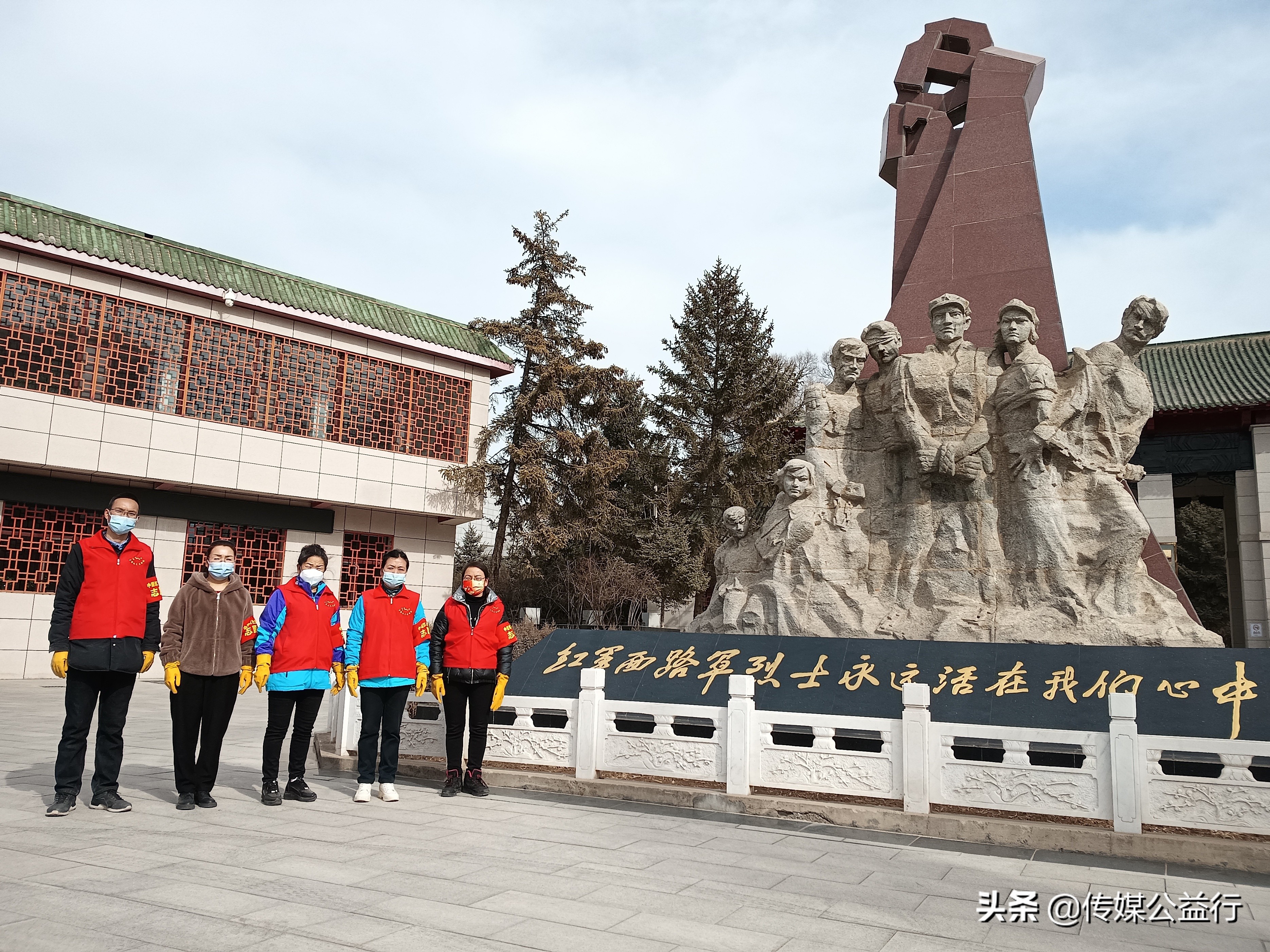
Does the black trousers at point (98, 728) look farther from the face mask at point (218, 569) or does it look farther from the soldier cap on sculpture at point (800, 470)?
the soldier cap on sculpture at point (800, 470)

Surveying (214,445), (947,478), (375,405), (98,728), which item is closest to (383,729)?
(98,728)

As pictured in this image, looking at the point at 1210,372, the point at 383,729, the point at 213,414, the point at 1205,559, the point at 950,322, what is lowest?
the point at 383,729

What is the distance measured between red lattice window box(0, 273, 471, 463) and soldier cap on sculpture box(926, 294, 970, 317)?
1146cm

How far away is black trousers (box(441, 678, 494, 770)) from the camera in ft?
16.8

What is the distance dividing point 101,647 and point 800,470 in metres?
4.98

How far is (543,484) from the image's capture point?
718 inches

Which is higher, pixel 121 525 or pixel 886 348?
pixel 886 348

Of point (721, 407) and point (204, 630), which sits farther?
point (721, 407)

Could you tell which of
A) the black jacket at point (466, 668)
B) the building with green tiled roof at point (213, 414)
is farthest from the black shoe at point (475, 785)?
the building with green tiled roof at point (213, 414)

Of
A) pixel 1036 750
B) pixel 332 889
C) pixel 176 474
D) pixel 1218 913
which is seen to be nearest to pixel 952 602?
pixel 1036 750

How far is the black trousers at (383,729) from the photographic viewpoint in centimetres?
488

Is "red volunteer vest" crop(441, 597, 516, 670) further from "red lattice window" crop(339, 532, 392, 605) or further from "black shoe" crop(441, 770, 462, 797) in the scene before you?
"red lattice window" crop(339, 532, 392, 605)

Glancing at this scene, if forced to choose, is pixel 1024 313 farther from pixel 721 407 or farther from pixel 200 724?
pixel 721 407

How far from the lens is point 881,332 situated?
7.58 metres
